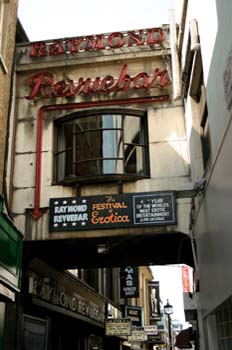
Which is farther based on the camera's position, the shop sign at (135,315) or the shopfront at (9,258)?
the shop sign at (135,315)

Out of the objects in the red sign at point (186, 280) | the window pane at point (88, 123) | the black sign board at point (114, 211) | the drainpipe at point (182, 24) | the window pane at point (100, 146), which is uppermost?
the drainpipe at point (182, 24)

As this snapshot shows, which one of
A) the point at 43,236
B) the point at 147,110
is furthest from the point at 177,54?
the point at 43,236

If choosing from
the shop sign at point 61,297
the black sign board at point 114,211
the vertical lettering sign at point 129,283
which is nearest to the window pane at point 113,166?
the black sign board at point 114,211

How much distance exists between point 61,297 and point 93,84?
6.71 m

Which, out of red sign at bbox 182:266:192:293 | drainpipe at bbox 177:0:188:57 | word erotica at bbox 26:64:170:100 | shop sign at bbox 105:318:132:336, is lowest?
shop sign at bbox 105:318:132:336

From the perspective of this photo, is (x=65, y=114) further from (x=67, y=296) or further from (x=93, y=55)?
(x=67, y=296)

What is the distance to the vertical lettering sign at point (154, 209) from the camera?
1181cm

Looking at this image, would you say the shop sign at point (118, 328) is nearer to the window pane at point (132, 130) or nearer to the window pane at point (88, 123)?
the window pane at point (132, 130)

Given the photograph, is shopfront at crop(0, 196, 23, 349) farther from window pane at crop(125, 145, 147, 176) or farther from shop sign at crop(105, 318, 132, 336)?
shop sign at crop(105, 318, 132, 336)

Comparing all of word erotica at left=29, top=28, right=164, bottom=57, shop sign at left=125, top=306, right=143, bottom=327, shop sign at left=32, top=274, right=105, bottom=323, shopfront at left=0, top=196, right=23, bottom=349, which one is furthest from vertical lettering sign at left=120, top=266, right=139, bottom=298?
shopfront at left=0, top=196, right=23, bottom=349

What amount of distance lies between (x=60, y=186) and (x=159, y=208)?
259 centimetres

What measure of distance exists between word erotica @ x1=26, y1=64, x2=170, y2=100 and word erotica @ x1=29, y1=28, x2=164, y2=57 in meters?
0.66

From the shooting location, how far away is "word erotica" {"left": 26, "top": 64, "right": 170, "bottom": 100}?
13195 millimetres

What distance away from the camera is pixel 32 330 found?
14203mm
